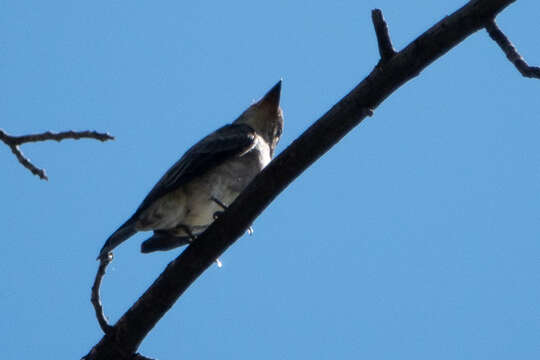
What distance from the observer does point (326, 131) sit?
3.68m

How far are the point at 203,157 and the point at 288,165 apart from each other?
310cm

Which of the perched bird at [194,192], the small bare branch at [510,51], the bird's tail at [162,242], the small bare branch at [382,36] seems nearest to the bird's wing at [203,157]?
the perched bird at [194,192]

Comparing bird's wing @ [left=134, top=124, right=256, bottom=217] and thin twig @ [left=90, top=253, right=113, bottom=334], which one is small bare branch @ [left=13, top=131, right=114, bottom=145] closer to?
thin twig @ [left=90, top=253, right=113, bottom=334]

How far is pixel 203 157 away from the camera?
267 inches

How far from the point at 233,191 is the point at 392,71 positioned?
3306mm

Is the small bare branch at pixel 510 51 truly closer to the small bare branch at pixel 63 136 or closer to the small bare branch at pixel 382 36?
the small bare branch at pixel 382 36

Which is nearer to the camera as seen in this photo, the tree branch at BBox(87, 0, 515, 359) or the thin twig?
the tree branch at BBox(87, 0, 515, 359)

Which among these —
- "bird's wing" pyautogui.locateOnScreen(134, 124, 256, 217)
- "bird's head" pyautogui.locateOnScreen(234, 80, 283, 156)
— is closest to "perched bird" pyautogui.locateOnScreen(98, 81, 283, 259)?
"bird's wing" pyautogui.locateOnScreen(134, 124, 256, 217)

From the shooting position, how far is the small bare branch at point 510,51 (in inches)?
130

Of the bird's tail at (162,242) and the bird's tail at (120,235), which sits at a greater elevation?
the bird's tail at (162,242)

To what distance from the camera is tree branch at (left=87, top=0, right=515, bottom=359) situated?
3467mm

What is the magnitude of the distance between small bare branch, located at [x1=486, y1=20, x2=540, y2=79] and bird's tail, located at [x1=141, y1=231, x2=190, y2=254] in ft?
12.5

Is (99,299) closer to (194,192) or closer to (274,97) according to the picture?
(194,192)

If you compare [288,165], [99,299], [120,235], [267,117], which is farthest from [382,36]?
[267,117]
